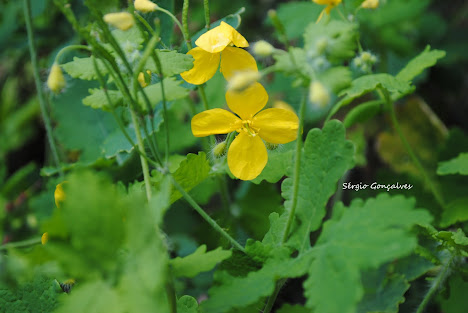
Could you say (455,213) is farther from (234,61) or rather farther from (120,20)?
(120,20)

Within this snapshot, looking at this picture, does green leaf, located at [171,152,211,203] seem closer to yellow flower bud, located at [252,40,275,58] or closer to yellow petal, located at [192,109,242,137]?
yellow petal, located at [192,109,242,137]

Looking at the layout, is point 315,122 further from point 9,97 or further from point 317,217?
point 9,97

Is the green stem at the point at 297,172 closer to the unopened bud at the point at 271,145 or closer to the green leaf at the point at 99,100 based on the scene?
the unopened bud at the point at 271,145

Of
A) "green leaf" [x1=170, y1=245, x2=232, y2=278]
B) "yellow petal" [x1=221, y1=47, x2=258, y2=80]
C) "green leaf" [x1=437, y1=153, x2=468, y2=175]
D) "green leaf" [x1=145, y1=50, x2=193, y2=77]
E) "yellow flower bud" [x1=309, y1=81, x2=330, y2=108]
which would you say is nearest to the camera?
"yellow flower bud" [x1=309, y1=81, x2=330, y2=108]

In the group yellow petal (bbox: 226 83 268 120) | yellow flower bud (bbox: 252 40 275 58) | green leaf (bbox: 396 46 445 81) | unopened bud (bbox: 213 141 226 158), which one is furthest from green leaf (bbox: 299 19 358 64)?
green leaf (bbox: 396 46 445 81)

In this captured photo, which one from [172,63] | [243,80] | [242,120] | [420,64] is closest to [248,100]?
[242,120]

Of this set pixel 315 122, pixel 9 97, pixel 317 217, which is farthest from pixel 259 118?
pixel 9 97
